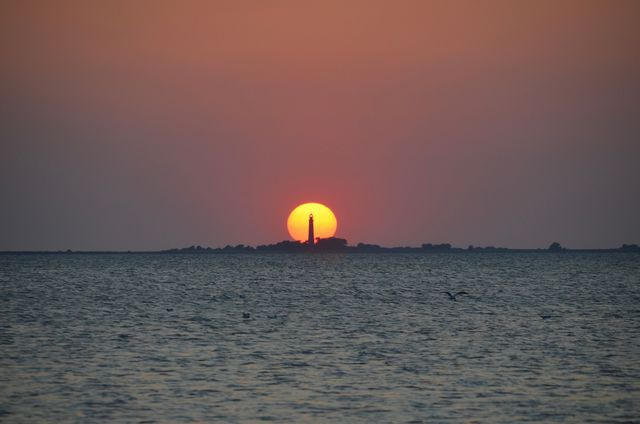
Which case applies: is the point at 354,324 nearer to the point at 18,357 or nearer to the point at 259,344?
the point at 259,344

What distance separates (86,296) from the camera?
93938 mm

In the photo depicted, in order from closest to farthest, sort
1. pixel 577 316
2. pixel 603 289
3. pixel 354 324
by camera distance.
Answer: pixel 354 324, pixel 577 316, pixel 603 289

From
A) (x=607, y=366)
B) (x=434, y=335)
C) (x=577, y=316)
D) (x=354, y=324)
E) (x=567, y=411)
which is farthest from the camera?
(x=577, y=316)

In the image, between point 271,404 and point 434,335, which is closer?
point 271,404

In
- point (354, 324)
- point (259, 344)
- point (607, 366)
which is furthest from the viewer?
point (354, 324)

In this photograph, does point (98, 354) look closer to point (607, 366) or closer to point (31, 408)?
point (31, 408)

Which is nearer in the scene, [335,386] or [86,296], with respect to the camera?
[335,386]

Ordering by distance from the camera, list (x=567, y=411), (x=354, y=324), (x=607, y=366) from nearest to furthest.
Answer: (x=567, y=411) < (x=607, y=366) < (x=354, y=324)

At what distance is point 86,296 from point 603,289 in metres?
54.7

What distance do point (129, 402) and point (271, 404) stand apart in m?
4.67

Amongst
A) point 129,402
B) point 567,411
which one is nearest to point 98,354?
point 129,402

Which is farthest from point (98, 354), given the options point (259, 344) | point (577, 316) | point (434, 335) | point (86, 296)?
point (86, 296)

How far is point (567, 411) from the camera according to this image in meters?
30.4

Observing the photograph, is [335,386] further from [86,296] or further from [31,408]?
[86,296]
